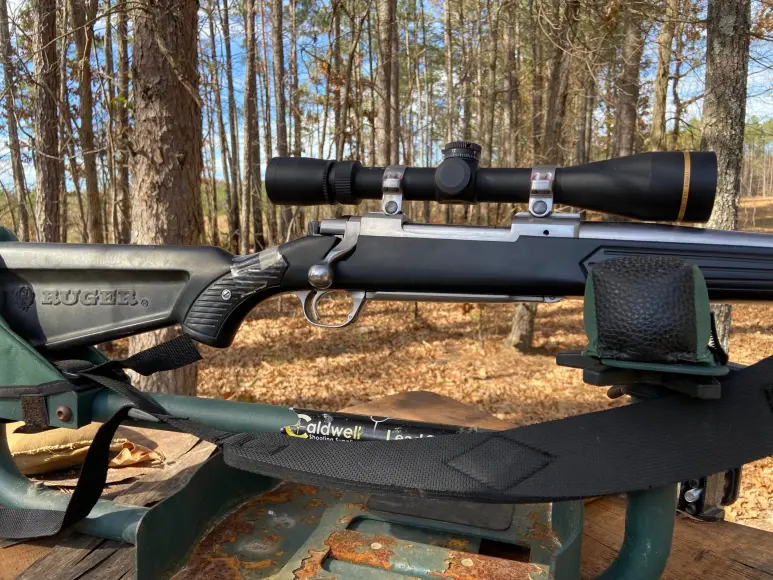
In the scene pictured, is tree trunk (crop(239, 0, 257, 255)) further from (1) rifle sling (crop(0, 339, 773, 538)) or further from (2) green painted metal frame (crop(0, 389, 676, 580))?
(1) rifle sling (crop(0, 339, 773, 538))

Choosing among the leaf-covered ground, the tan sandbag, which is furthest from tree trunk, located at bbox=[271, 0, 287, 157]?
the tan sandbag

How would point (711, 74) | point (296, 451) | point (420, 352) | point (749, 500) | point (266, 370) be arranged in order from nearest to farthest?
point (296, 451) < point (749, 500) < point (711, 74) < point (266, 370) < point (420, 352)

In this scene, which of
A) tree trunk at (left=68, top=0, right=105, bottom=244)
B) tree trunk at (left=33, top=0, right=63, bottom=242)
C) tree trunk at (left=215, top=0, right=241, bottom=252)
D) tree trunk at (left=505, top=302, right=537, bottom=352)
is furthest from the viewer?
tree trunk at (left=215, top=0, right=241, bottom=252)

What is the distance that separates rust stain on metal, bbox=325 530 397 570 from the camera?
1.16m

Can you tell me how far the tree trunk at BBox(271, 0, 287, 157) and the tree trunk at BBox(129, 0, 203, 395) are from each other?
6.54 m

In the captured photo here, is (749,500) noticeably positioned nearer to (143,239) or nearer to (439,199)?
(439,199)

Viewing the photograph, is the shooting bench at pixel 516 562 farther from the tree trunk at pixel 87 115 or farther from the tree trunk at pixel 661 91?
the tree trunk at pixel 661 91

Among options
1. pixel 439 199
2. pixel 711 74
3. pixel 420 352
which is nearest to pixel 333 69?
pixel 420 352

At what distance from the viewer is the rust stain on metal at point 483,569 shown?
3.51 feet

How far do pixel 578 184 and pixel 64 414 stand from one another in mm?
1522

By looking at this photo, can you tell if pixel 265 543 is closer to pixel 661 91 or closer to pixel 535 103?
pixel 661 91

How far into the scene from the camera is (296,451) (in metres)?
1.15

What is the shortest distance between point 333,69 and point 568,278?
695cm

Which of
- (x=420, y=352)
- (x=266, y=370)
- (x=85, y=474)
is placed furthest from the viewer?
(x=420, y=352)
